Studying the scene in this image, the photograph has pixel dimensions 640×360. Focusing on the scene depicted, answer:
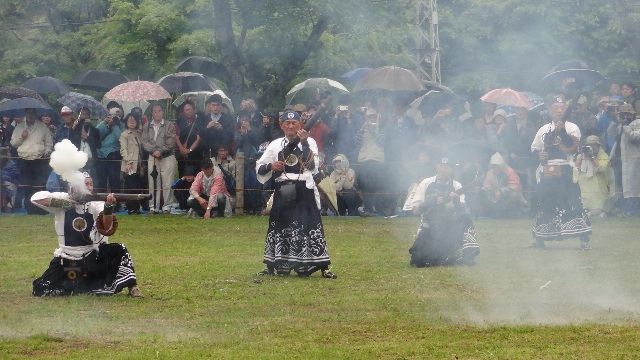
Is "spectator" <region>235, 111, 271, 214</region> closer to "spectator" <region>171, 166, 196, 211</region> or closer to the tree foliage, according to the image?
"spectator" <region>171, 166, 196, 211</region>

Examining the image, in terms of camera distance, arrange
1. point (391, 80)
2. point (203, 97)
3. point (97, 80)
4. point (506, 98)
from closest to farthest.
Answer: point (506, 98), point (391, 80), point (203, 97), point (97, 80)

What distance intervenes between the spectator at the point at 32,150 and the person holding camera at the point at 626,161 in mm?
10898

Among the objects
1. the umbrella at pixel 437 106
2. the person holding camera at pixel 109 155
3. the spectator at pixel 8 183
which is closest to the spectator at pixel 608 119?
the umbrella at pixel 437 106

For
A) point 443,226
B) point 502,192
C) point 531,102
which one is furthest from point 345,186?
point 443,226

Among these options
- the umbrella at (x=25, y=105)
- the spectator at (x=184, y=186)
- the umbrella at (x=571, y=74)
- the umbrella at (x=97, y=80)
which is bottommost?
the spectator at (x=184, y=186)

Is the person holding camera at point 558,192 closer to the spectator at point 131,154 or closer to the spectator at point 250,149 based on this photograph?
the spectator at point 250,149

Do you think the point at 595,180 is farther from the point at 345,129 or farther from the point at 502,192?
the point at 345,129

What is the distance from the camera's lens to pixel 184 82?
25375 mm

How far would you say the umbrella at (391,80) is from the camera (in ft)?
76.4

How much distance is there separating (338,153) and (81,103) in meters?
5.79

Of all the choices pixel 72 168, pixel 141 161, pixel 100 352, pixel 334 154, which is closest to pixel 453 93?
pixel 334 154

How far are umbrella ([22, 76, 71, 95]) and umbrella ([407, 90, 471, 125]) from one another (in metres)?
8.59

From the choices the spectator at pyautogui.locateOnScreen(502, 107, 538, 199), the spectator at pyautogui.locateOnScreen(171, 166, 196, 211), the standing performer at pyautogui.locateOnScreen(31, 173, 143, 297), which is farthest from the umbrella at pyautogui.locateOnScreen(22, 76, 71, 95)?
the standing performer at pyautogui.locateOnScreen(31, 173, 143, 297)

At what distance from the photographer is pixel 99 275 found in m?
13.4
